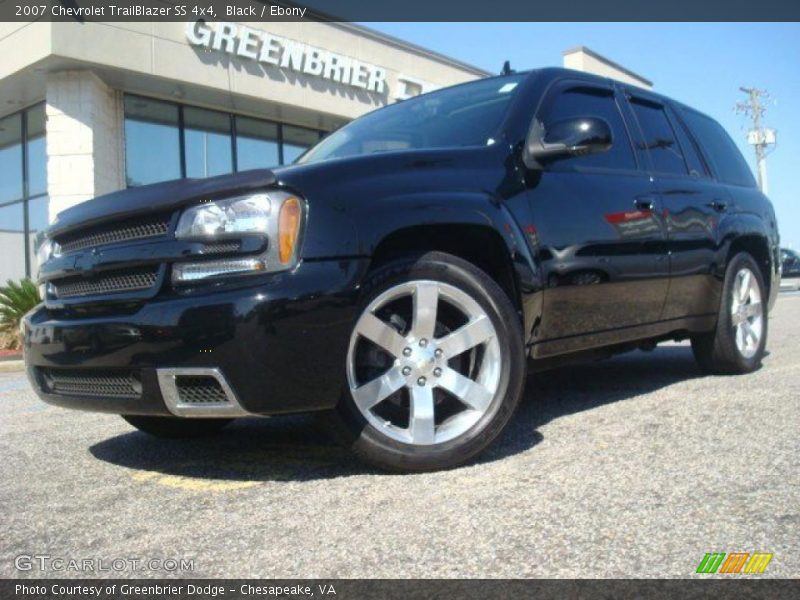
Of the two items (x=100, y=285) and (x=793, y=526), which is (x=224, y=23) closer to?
(x=100, y=285)

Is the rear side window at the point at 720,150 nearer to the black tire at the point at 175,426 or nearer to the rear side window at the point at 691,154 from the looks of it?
the rear side window at the point at 691,154

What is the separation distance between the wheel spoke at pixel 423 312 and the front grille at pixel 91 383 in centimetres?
100

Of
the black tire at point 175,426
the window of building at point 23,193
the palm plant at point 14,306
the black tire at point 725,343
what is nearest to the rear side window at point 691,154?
the black tire at point 725,343

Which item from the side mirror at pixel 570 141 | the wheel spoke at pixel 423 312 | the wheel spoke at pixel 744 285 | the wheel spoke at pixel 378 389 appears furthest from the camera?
the wheel spoke at pixel 744 285

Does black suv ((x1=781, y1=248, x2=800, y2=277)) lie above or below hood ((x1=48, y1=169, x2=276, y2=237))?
below

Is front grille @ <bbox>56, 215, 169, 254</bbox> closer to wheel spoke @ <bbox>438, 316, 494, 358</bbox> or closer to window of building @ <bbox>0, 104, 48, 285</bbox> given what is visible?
wheel spoke @ <bbox>438, 316, 494, 358</bbox>

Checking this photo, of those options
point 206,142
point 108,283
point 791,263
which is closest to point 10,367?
point 108,283

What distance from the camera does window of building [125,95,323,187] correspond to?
1450 centimetres

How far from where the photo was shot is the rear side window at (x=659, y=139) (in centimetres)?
439

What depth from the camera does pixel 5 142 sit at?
16359 mm

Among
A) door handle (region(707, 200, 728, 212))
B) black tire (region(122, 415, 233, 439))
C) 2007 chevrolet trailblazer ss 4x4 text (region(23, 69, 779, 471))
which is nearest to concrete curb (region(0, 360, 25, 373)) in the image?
black tire (region(122, 415, 233, 439))

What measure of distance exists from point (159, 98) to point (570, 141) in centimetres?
1312

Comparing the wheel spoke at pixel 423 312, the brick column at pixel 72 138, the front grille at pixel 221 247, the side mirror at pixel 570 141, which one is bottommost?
the wheel spoke at pixel 423 312

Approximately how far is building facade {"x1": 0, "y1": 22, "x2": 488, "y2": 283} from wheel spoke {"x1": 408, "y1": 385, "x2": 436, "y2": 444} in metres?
10.9
